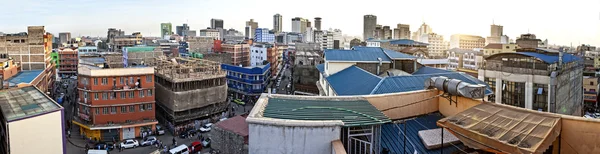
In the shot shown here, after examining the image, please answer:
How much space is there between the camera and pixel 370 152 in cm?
820

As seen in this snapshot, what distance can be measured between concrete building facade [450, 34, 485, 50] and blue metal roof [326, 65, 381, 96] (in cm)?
10695

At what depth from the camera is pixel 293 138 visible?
7492 mm

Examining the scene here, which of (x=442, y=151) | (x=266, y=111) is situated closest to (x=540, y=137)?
(x=442, y=151)

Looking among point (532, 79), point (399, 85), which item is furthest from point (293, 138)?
point (532, 79)

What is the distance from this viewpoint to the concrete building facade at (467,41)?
393 ft


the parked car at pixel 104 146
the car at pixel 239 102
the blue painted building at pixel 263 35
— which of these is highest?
the blue painted building at pixel 263 35

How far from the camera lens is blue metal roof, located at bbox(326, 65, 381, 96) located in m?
16.8

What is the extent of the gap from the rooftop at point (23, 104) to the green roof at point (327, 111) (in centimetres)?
1065

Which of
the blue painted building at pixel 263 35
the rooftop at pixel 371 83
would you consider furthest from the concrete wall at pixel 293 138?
the blue painted building at pixel 263 35

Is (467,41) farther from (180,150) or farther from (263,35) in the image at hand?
(180,150)

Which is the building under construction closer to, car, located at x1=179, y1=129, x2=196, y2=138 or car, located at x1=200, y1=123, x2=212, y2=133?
car, located at x1=179, y1=129, x2=196, y2=138

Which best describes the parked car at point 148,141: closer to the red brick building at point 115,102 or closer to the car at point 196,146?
the red brick building at point 115,102

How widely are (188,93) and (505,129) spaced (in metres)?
27.9

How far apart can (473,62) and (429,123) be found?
181ft
